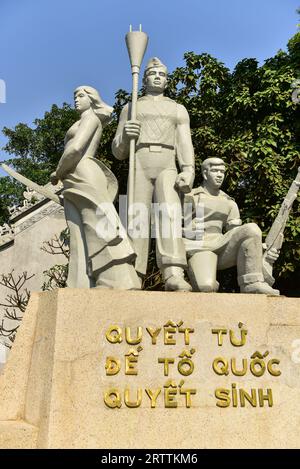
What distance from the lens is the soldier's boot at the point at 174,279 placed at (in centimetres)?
560

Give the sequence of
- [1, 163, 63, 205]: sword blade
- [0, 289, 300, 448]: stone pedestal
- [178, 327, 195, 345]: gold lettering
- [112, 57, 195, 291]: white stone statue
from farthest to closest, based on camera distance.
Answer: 1. [1, 163, 63, 205]: sword blade
2. [112, 57, 195, 291]: white stone statue
3. [178, 327, 195, 345]: gold lettering
4. [0, 289, 300, 448]: stone pedestal

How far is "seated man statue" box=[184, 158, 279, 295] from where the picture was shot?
5.83 meters

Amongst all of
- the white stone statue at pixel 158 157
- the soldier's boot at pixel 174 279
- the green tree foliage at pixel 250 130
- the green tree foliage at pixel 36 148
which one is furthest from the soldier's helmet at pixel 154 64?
the green tree foliage at pixel 36 148

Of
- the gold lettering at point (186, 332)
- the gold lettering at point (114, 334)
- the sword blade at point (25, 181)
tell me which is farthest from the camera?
the sword blade at point (25, 181)

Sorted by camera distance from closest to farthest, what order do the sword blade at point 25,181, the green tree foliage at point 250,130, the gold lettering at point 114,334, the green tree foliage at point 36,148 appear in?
the gold lettering at point 114,334, the sword blade at point 25,181, the green tree foliage at point 250,130, the green tree foliage at point 36,148

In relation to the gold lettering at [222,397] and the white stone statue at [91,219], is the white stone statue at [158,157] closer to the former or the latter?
the white stone statue at [91,219]

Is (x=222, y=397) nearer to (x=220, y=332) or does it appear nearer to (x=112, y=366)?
(x=220, y=332)

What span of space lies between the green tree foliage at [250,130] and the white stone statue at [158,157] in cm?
577

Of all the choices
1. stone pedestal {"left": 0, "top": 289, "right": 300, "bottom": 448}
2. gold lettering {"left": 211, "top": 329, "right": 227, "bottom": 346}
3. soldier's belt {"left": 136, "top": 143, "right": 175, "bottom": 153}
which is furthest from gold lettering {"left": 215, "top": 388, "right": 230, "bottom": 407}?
soldier's belt {"left": 136, "top": 143, "right": 175, "bottom": 153}

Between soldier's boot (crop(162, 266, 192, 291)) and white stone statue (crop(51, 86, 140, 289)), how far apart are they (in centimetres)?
28

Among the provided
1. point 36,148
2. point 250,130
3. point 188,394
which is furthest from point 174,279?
point 36,148

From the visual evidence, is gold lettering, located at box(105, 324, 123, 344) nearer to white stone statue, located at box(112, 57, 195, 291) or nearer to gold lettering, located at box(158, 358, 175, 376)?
gold lettering, located at box(158, 358, 175, 376)

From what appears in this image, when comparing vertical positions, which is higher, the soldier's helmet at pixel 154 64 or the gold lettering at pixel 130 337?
the soldier's helmet at pixel 154 64

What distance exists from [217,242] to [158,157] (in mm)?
1034
